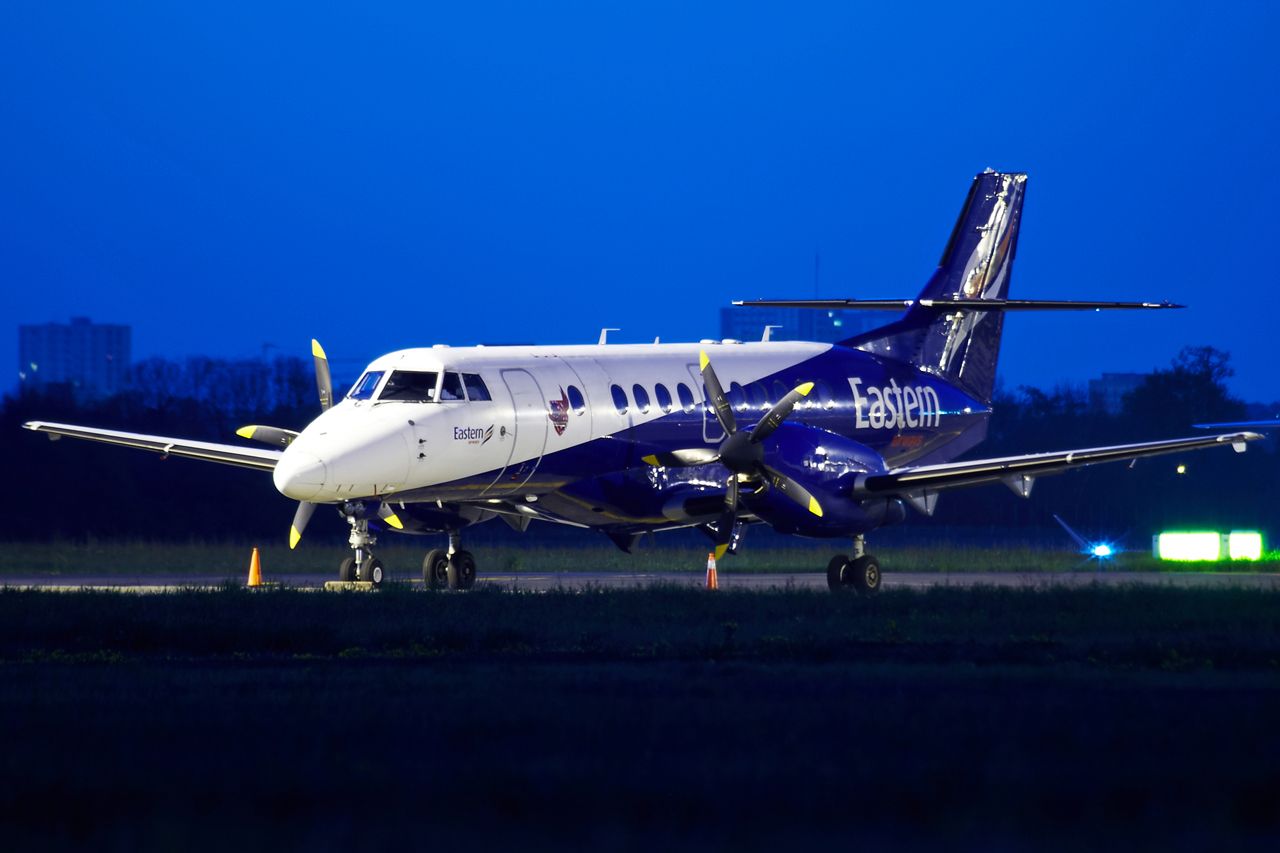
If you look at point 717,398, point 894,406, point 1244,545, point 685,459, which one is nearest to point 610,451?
point 685,459

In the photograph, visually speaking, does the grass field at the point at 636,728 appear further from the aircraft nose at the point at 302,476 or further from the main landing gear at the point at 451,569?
the main landing gear at the point at 451,569

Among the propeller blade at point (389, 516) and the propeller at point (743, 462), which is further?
the propeller blade at point (389, 516)

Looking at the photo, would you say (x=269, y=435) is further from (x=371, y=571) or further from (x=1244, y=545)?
(x=1244, y=545)

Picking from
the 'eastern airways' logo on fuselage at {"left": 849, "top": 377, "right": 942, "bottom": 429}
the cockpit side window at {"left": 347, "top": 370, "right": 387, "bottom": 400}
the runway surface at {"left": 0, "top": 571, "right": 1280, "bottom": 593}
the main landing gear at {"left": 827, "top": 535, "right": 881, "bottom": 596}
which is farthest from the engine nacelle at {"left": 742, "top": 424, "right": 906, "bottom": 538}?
the cockpit side window at {"left": 347, "top": 370, "right": 387, "bottom": 400}

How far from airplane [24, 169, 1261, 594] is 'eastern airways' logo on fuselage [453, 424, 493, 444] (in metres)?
0.02

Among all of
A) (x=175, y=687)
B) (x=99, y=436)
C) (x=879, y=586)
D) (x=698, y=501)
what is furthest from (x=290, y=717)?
(x=99, y=436)

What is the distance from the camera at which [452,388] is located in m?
23.9

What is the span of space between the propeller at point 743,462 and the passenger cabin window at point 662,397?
1440 millimetres

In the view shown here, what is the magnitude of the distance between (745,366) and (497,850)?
19906 millimetres

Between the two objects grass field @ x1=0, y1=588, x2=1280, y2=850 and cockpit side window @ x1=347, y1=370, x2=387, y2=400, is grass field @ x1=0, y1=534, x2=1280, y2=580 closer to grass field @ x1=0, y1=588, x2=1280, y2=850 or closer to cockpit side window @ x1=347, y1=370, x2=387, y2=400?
cockpit side window @ x1=347, y1=370, x2=387, y2=400

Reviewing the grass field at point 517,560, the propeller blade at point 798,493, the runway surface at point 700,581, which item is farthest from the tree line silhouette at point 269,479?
the propeller blade at point 798,493

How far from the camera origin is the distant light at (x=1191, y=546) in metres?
37.1

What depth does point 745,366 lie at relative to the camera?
2734 centimetres

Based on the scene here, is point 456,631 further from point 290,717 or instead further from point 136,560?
point 136,560
